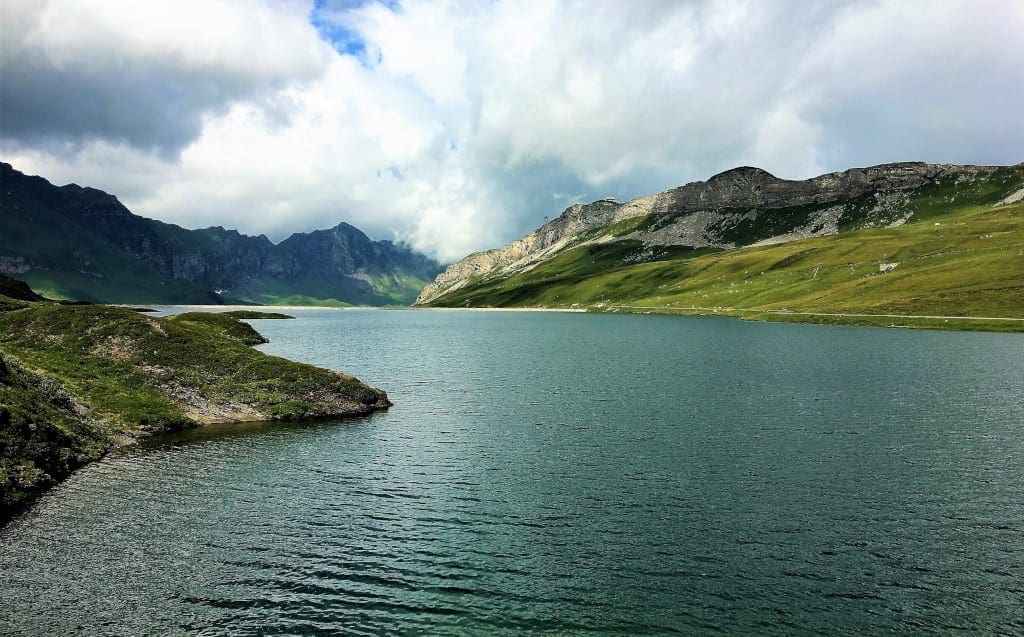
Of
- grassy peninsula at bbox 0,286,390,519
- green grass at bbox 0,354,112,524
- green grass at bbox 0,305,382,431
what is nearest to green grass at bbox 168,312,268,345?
grassy peninsula at bbox 0,286,390,519

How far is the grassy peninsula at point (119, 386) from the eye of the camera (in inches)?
1561

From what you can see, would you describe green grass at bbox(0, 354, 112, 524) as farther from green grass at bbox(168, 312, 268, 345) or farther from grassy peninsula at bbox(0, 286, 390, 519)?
green grass at bbox(168, 312, 268, 345)

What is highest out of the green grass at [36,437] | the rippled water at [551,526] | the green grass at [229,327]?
the green grass at [229,327]

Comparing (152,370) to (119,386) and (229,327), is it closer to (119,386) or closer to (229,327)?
(119,386)

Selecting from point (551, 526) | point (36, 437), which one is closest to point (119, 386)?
point (36, 437)

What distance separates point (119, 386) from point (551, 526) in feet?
164

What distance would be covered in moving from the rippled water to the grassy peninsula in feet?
11.5

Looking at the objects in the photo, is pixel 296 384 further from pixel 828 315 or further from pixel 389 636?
pixel 828 315

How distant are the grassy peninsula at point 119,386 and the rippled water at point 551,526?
351cm

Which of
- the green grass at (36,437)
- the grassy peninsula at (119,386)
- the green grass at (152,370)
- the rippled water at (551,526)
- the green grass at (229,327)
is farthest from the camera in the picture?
the green grass at (229,327)

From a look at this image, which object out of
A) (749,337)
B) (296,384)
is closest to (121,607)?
(296,384)

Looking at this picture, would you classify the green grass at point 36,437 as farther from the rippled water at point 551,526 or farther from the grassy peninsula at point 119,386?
the rippled water at point 551,526

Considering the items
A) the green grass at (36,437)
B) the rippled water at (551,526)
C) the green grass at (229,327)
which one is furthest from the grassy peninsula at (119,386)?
the green grass at (229,327)

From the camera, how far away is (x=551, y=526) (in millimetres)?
31234
